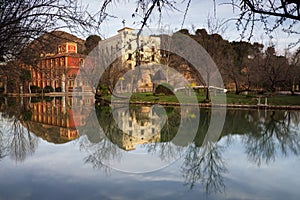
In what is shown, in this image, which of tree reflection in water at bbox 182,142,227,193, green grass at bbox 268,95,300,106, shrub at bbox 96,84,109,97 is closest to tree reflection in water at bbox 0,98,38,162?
tree reflection in water at bbox 182,142,227,193

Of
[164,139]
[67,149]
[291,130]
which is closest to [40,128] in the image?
[67,149]

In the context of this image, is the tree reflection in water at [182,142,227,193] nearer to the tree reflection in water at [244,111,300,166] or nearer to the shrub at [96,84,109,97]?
the tree reflection in water at [244,111,300,166]

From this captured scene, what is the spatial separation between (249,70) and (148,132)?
15013 millimetres

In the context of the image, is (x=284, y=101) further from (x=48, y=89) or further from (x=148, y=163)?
(x=48, y=89)

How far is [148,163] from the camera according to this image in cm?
482

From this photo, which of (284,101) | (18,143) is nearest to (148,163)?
(18,143)

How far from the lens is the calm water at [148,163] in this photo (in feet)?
11.4

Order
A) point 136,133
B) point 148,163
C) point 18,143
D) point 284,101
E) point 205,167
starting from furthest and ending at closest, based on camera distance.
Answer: point 284,101
point 136,133
point 18,143
point 148,163
point 205,167

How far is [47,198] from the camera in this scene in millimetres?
3236

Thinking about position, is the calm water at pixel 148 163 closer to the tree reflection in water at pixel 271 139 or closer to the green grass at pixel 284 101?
the tree reflection in water at pixel 271 139

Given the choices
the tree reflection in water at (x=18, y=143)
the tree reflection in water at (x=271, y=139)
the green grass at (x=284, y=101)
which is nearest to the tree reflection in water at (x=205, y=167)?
the tree reflection in water at (x=271, y=139)

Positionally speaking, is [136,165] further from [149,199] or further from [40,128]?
[40,128]

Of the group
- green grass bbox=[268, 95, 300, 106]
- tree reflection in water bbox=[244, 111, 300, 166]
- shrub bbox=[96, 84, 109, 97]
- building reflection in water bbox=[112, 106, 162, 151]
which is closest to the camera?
tree reflection in water bbox=[244, 111, 300, 166]

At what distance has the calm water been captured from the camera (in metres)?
3.48
